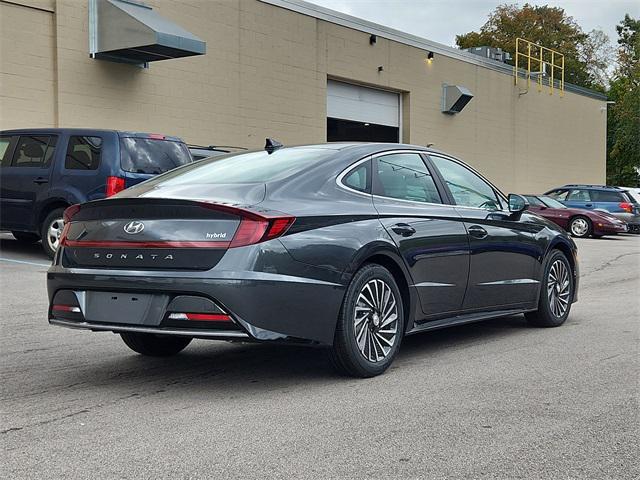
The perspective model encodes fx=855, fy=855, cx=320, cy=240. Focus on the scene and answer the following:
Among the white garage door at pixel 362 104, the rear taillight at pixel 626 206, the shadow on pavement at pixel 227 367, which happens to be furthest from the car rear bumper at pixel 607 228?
the shadow on pavement at pixel 227 367

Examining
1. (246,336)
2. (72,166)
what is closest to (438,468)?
(246,336)

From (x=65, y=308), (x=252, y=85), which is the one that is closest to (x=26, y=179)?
(x=65, y=308)

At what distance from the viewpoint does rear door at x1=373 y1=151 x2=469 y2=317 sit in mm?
5840

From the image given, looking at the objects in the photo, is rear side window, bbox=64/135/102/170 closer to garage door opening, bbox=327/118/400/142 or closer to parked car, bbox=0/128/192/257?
parked car, bbox=0/128/192/257

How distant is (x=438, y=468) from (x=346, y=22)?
22794 mm

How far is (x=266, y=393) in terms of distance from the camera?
5.11 meters

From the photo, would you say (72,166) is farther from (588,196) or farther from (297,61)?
(588,196)

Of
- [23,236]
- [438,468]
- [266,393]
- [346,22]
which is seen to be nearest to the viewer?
[438,468]

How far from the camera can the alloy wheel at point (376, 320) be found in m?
5.42

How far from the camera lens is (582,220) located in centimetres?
2456

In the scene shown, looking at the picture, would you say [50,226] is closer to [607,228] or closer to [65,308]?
[65,308]

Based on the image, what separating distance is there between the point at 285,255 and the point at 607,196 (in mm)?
23190

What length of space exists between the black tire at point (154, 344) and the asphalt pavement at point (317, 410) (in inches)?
3.1

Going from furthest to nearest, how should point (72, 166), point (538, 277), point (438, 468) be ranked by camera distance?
1. point (72, 166)
2. point (538, 277)
3. point (438, 468)
